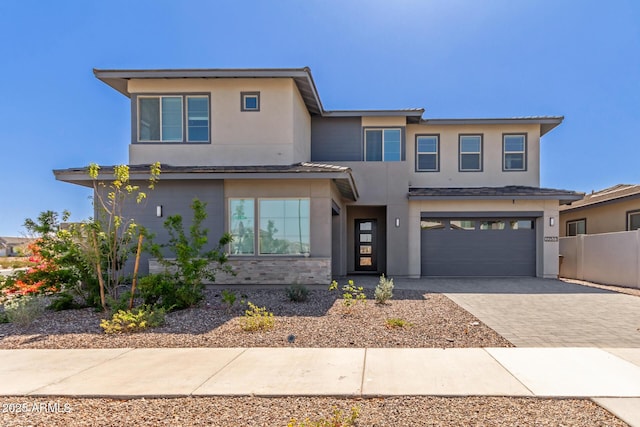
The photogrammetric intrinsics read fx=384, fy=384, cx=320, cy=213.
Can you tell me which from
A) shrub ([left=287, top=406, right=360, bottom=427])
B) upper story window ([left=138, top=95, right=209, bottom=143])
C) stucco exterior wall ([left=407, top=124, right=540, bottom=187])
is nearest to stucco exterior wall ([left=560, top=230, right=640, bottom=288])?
stucco exterior wall ([left=407, top=124, right=540, bottom=187])

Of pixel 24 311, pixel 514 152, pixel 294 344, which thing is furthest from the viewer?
pixel 514 152

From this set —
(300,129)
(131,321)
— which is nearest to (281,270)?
(131,321)

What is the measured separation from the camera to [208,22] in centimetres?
1311

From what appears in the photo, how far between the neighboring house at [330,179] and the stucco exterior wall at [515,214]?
0.13ft

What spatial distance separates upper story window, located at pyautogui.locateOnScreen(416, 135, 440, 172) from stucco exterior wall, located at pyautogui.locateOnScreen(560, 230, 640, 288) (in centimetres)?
627

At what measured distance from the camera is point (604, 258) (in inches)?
540

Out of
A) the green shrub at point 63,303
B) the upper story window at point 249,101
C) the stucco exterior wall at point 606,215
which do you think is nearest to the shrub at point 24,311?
the green shrub at point 63,303

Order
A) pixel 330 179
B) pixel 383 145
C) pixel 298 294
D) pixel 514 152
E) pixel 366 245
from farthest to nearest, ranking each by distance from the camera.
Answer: pixel 366 245 < pixel 514 152 < pixel 383 145 < pixel 330 179 < pixel 298 294

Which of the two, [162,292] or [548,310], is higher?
[162,292]

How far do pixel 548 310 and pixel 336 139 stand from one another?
940 centimetres

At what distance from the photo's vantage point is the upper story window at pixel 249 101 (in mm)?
12047

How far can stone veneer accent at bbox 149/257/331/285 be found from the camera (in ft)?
36.6

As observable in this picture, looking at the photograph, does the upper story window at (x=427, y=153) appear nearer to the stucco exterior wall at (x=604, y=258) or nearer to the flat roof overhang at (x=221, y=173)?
the flat roof overhang at (x=221, y=173)

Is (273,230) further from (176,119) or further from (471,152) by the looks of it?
(471,152)
